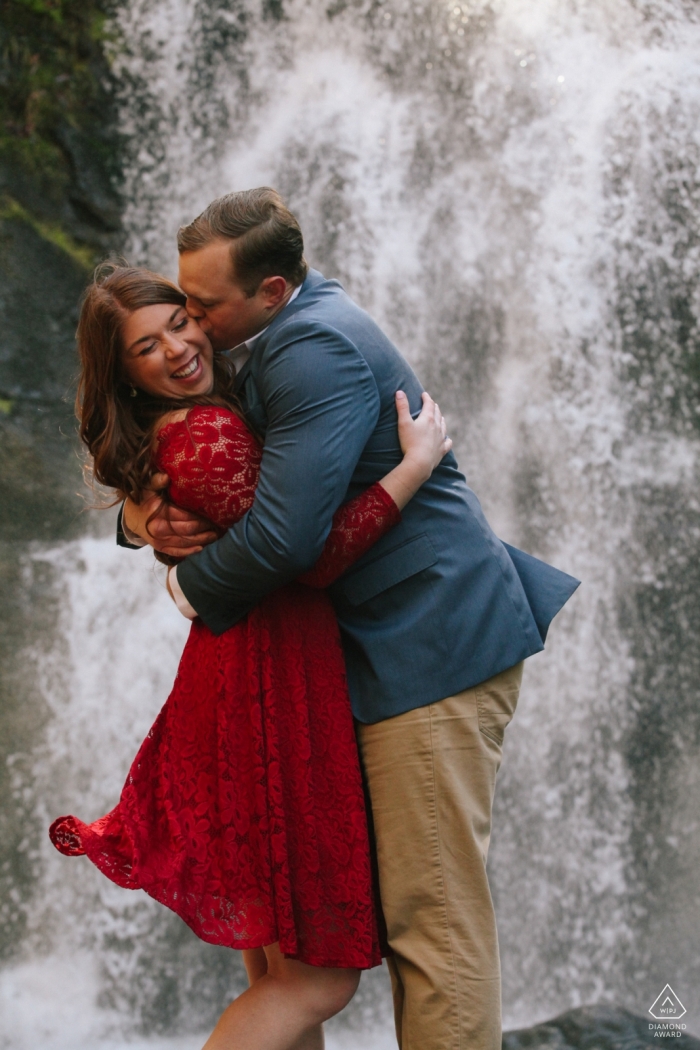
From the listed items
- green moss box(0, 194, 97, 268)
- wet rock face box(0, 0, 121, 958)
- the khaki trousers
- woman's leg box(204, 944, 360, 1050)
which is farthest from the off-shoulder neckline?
green moss box(0, 194, 97, 268)

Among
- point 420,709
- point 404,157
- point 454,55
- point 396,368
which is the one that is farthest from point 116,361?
point 454,55

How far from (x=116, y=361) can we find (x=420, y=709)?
0.83 m

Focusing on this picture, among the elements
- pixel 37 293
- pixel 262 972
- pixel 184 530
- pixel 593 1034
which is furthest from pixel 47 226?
pixel 593 1034

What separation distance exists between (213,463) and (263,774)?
1.77ft

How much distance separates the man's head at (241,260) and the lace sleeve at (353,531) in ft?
1.24

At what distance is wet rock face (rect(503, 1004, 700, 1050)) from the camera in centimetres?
368

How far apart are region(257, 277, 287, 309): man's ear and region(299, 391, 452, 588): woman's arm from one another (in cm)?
30

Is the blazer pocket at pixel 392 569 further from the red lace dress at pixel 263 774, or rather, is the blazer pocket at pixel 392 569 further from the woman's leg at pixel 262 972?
the woman's leg at pixel 262 972

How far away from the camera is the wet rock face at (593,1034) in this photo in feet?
12.1

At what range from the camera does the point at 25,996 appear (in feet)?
13.2

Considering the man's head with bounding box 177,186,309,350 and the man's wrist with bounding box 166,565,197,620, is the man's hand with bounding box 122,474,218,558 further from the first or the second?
the man's head with bounding box 177,186,309,350

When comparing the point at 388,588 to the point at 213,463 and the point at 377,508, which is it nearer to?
the point at 377,508

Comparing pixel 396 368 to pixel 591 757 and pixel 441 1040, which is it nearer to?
pixel 441 1040

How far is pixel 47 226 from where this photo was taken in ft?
15.8
